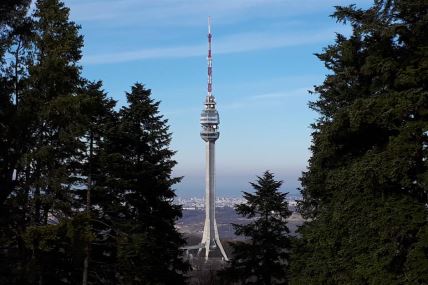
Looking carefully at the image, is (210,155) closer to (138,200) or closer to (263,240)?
(263,240)

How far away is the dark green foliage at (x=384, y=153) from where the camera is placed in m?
11.0

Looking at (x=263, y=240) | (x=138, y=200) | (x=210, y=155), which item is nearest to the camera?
(x=138, y=200)

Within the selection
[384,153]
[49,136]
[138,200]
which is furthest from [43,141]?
[384,153]

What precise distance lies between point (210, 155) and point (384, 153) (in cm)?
13324

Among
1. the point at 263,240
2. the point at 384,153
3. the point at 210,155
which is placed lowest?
the point at 263,240

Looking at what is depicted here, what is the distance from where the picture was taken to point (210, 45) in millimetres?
142000

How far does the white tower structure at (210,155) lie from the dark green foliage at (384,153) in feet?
401

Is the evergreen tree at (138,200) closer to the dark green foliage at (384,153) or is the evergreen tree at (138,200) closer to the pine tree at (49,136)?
the pine tree at (49,136)

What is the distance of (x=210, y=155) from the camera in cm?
14425

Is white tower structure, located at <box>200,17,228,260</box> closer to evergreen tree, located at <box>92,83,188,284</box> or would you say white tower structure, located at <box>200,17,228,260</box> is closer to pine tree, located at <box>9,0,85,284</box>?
evergreen tree, located at <box>92,83,188,284</box>

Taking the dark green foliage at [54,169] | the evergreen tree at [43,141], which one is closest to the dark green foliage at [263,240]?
the dark green foliage at [54,169]

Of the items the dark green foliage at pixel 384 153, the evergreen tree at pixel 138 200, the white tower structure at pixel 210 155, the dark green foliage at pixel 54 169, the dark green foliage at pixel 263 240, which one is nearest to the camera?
the dark green foliage at pixel 384 153

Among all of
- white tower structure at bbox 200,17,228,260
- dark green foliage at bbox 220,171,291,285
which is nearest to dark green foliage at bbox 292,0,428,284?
dark green foliage at bbox 220,171,291,285

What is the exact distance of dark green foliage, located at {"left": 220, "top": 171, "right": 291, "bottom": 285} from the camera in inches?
1078
